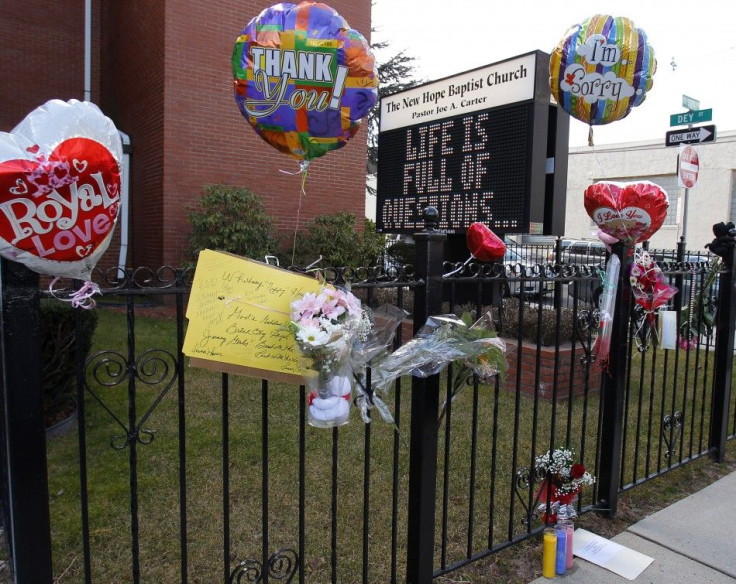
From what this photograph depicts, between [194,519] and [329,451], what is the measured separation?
3.89 feet

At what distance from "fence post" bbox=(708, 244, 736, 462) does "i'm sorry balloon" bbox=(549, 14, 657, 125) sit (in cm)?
143

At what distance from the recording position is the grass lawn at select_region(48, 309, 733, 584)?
2639 millimetres

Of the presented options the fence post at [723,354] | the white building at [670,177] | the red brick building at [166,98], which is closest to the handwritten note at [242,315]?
the fence post at [723,354]

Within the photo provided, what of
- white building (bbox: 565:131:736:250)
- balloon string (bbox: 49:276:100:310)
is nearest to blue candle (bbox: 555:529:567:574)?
balloon string (bbox: 49:276:100:310)

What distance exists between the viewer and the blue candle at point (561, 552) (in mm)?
2605

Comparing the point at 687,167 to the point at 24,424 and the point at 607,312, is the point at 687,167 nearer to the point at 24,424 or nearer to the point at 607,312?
the point at 607,312

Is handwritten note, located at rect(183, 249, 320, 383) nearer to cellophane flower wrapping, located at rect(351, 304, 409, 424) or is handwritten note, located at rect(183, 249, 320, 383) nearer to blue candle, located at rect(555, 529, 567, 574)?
cellophane flower wrapping, located at rect(351, 304, 409, 424)

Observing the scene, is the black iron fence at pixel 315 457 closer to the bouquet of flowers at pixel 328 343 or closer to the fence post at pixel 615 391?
the fence post at pixel 615 391

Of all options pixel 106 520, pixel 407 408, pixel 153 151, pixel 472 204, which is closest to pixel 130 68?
pixel 153 151

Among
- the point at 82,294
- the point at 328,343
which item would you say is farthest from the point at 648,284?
the point at 82,294

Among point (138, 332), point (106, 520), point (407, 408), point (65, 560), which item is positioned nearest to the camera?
point (65, 560)

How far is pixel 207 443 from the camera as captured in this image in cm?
398

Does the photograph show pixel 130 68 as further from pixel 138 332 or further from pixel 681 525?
pixel 681 525

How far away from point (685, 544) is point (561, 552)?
0.83 m
